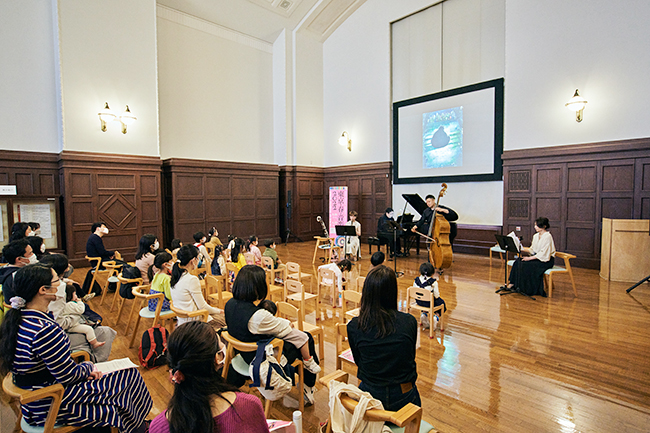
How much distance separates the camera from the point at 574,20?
275 inches

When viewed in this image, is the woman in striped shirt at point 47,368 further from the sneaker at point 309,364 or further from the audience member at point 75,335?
the sneaker at point 309,364

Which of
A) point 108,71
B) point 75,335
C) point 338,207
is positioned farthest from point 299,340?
point 338,207

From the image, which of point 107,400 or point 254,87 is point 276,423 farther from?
point 254,87

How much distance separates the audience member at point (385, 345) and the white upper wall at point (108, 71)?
858 centimetres

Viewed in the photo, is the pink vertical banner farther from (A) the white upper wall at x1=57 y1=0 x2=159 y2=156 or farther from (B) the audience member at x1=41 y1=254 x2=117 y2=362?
(B) the audience member at x1=41 y1=254 x2=117 y2=362

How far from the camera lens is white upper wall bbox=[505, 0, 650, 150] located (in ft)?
21.1

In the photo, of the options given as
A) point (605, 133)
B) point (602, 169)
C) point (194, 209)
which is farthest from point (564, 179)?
point (194, 209)

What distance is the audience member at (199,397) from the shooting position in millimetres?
1170

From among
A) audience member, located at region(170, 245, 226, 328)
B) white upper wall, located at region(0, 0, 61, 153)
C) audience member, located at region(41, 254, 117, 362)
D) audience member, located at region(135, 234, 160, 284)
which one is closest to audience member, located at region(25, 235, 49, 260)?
audience member, located at region(135, 234, 160, 284)

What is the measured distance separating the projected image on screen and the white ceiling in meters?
4.79

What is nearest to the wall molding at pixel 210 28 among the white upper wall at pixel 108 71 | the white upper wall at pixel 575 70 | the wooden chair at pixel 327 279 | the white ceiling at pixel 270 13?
the white ceiling at pixel 270 13

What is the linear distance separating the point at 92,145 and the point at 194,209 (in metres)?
2.84

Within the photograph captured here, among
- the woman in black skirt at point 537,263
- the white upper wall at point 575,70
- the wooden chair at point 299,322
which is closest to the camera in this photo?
the wooden chair at point 299,322

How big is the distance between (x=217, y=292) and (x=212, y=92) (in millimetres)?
7857
